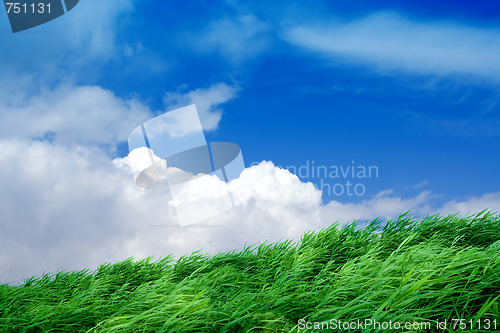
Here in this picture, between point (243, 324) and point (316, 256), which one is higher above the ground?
point (316, 256)

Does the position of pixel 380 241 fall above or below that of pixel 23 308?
above

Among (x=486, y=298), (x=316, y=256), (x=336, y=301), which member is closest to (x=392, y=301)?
(x=336, y=301)

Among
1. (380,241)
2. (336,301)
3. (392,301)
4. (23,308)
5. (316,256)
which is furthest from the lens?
(380,241)

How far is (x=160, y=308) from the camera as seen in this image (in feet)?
9.23

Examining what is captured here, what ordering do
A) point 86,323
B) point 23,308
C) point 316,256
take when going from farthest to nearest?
point 316,256
point 23,308
point 86,323

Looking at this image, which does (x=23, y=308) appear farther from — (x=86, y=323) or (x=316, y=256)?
(x=316, y=256)

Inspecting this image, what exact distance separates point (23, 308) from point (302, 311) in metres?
2.88

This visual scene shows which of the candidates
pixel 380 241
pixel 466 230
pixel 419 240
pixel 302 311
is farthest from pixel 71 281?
pixel 466 230

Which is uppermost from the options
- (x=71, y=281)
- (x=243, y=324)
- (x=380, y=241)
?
(x=380, y=241)

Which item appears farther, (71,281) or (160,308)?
(71,281)

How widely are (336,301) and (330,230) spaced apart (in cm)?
269

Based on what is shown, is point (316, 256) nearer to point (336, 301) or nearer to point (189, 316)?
point (336, 301)

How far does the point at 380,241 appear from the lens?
513 cm

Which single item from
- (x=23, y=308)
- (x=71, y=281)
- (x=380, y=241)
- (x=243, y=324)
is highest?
(x=380, y=241)
